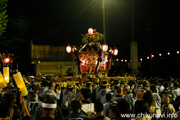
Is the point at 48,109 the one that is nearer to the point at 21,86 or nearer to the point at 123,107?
the point at 123,107

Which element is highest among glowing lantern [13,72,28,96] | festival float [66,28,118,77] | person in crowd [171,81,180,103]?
festival float [66,28,118,77]

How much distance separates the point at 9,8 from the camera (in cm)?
2992

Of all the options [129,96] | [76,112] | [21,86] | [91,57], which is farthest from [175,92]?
[91,57]

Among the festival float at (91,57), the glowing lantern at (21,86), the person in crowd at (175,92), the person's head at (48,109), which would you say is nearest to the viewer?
the person's head at (48,109)

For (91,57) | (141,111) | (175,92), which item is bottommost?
(175,92)

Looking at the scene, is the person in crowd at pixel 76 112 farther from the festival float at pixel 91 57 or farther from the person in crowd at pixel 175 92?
the festival float at pixel 91 57

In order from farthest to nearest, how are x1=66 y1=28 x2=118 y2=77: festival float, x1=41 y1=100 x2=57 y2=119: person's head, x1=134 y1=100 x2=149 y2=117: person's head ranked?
x1=66 y1=28 x2=118 y2=77: festival float → x1=41 y1=100 x2=57 y2=119: person's head → x1=134 y1=100 x2=149 y2=117: person's head

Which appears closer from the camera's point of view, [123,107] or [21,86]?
[123,107]

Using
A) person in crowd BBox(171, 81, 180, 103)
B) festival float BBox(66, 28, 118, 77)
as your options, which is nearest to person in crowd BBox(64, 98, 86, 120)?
person in crowd BBox(171, 81, 180, 103)

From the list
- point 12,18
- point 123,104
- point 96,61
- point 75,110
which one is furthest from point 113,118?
point 12,18

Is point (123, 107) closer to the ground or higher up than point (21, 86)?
closer to the ground

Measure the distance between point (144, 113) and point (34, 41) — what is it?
30.2m

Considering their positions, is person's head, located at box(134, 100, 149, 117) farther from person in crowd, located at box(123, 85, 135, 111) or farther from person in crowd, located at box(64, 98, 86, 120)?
person in crowd, located at box(123, 85, 135, 111)

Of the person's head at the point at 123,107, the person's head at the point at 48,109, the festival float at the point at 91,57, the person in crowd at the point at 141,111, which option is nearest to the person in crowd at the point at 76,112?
the person's head at the point at 48,109
